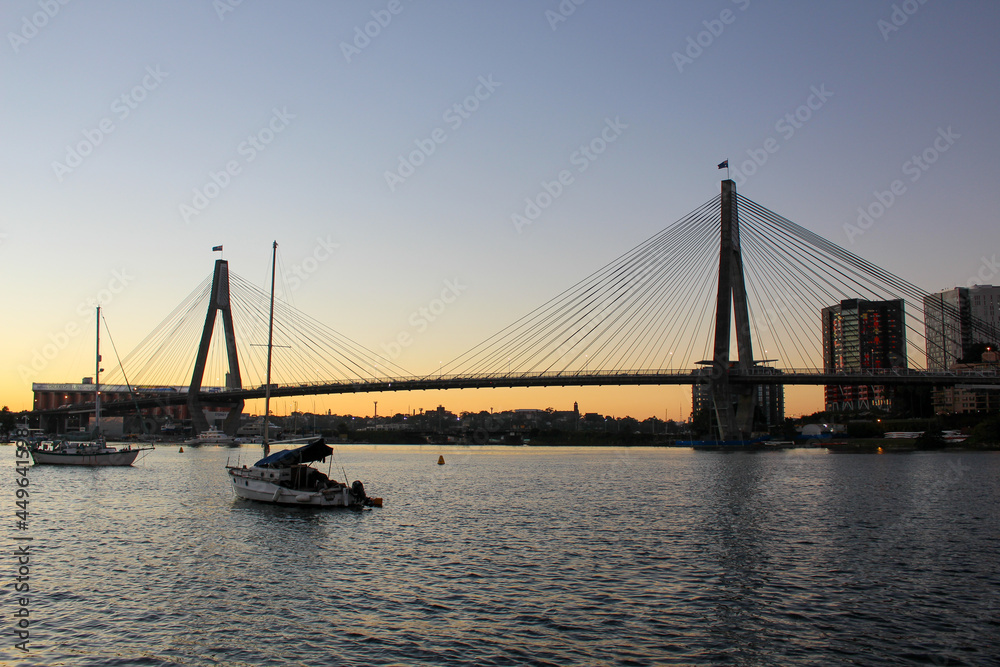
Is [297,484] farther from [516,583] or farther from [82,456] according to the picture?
[82,456]

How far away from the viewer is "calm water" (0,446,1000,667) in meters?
14.5

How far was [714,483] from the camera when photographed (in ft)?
168

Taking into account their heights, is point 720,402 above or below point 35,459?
above

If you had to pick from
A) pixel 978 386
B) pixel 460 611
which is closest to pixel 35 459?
pixel 460 611

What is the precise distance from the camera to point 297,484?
35.8 m

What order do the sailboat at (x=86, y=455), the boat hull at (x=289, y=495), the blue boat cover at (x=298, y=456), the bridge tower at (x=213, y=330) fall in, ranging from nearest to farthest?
the boat hull at (x=289, y=495) < the blue boat cover at (x=298, y=456) < the sailboat at (x=86, y=455) < the bridge tower at (x=213, y=330)

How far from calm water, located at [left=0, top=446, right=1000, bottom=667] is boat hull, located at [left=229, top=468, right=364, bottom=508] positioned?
640mm

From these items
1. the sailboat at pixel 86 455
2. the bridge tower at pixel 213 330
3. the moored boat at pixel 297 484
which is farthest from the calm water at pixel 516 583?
the bridge tower at pixel 213 330

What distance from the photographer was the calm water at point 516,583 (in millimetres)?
14484

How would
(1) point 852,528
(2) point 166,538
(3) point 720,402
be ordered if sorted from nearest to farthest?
(2) point 166,538
(1) point 852,528
(3) point 720,402

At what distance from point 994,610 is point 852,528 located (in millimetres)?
12553

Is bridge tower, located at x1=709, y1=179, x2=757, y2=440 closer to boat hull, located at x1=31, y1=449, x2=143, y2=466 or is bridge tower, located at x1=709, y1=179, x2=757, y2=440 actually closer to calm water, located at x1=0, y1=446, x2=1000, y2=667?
calm water, located at x1=0, y1=446, x2=1000, y2=667

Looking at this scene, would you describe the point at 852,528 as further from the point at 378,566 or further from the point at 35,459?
the point at 35,459

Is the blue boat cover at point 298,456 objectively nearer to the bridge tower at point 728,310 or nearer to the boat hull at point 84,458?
the boat hull at point 84,458
